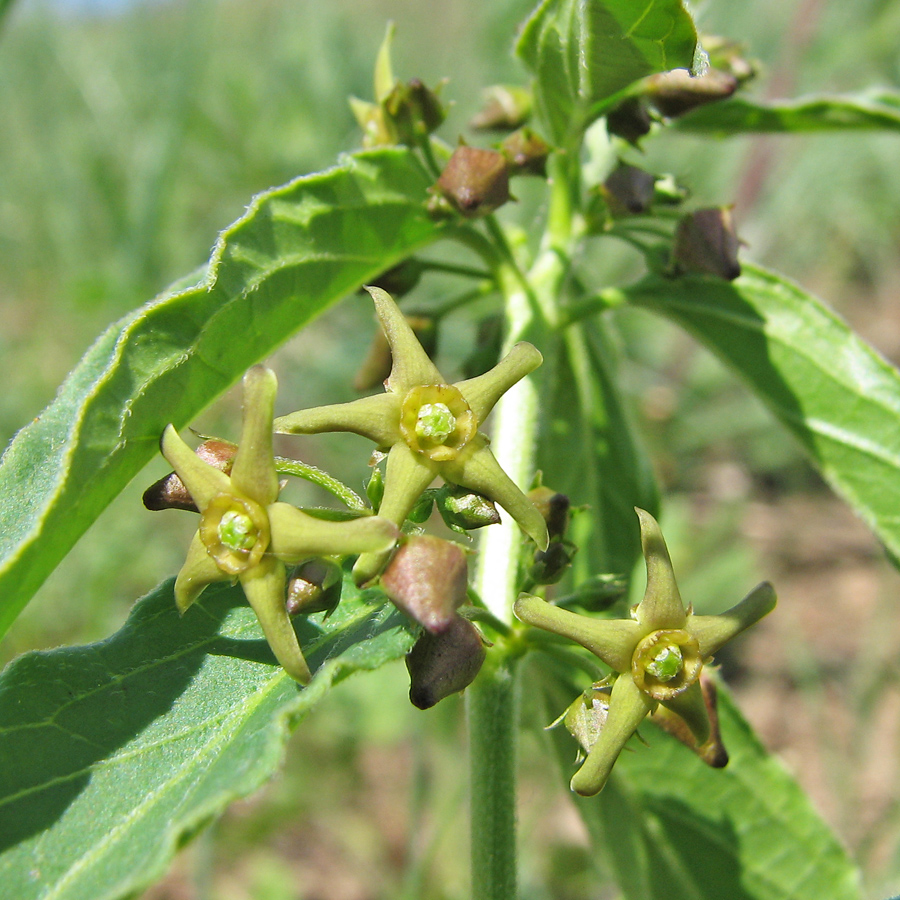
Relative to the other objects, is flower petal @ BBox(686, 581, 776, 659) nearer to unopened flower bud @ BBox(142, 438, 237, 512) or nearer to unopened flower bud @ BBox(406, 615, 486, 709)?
unopened flower bud @ BBox(406, 615, 486, 709)

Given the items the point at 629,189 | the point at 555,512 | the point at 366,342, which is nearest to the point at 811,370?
the point at 629,189

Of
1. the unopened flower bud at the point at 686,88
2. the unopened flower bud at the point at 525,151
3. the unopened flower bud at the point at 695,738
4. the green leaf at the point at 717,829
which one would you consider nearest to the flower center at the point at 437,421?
the unopened flower bud at the point at 695,738

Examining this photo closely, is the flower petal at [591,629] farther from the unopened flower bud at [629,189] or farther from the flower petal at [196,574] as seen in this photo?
the unopened flower bud at [629,189]

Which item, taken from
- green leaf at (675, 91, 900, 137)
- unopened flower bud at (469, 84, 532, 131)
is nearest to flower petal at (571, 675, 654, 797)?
unopened flower bud at (469, 84, 532, 131)

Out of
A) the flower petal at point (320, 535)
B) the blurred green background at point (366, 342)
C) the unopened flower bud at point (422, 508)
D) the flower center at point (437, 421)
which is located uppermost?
the flower petal at point (320, 535)

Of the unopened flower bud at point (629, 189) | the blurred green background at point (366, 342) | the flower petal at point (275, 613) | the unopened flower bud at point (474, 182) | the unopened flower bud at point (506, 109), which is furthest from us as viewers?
the blurred green background at point (366, 342)

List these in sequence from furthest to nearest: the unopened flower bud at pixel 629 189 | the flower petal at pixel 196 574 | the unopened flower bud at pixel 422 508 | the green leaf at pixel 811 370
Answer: the green leaf at pixel 811 370 < the unopened flower bud at pixel 629 189 < the unopened flower bud at pixel 422 508 < the flower petal at pixel 196 574

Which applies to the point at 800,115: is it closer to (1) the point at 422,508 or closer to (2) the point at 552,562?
(2) the point at 552,562

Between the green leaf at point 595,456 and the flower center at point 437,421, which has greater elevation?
the flower center at point 437,421
